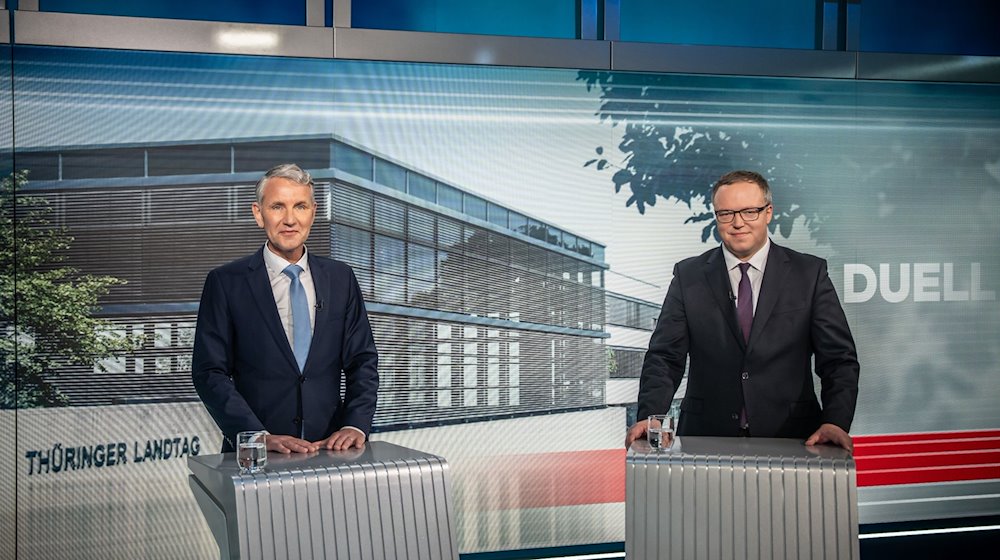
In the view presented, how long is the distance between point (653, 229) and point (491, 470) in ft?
4.81

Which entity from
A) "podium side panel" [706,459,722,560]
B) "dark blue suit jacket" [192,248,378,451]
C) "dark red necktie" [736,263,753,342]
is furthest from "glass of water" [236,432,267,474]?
"dark red necktie" [736,263,753,342]

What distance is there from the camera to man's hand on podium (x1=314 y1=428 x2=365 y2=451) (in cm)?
274

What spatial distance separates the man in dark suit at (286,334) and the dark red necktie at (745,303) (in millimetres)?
1223

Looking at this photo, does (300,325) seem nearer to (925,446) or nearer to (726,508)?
(726,508)

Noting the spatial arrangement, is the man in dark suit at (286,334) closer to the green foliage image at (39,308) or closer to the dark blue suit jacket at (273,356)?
the dark blue suit jacket at (273,356)

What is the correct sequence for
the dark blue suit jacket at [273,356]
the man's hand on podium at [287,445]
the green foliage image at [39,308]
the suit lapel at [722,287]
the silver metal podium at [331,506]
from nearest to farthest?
1. the silver metal podium at [331,506]
2. the man's hand on podium at [287,445]
3. the dark blue suit jacket at [273,356]
4. the suit lapel at [722,287]
5. the green foliage image at [39,308]

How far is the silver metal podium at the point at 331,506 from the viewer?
2.26 m

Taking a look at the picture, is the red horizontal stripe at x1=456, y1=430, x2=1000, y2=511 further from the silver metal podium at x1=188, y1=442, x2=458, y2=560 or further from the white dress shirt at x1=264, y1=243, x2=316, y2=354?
the silver metal podium at x1=188, y1=442, x2=458, y2=560

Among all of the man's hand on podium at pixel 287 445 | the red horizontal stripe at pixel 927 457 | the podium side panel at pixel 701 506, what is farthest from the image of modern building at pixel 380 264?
the podium side panel at pixel 701 506

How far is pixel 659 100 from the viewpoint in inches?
193

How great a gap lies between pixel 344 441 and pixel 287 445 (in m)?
0.18

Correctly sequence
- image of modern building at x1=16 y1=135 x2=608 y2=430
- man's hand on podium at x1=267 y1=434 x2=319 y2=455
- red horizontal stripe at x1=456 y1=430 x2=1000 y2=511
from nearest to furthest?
man's hand on podium at x1=267 y1=434 x2=319 y2=455
image of modern building at x1=16 y1=135 x2=608 y2=430
red horizontal stripe at x1=456 y1=430 x2=1000 y2=511

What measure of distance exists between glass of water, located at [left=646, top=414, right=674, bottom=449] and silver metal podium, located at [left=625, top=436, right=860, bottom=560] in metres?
0.05

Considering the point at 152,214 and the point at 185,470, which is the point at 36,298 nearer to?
the point at 152,214
